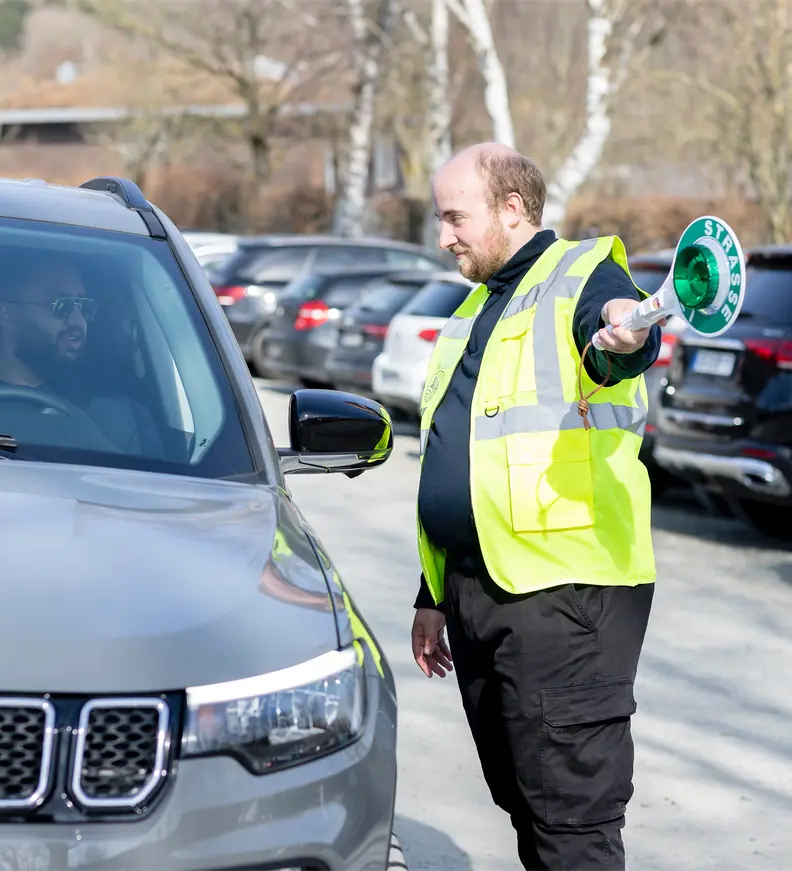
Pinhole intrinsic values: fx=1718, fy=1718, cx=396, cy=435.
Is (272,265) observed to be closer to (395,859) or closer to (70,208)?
(70,208)

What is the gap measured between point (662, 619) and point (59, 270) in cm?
466

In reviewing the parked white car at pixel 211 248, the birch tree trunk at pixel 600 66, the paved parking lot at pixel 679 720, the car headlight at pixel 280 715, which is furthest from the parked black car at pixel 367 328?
the car headlight at pixel 280 715

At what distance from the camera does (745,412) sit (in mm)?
9445

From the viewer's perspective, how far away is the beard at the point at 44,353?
11.9 feet

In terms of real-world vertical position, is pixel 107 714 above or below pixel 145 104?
above

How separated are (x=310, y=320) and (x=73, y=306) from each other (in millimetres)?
15278

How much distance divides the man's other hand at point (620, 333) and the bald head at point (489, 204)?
473 millimetres

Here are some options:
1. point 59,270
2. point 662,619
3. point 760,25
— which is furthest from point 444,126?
point 59,270

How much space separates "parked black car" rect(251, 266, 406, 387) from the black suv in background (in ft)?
28.1

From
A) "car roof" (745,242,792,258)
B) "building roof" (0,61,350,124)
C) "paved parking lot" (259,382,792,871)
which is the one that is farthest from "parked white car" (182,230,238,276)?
"building roof" (0,61,350,124)

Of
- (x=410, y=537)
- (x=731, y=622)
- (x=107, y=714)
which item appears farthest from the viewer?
(x=410, y=537)

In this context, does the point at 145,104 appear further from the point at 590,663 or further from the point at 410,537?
the point at 590,663

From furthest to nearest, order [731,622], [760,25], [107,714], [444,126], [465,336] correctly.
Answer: [444,126] → [760,25] → [731,622] → [465,336] → [107,714]

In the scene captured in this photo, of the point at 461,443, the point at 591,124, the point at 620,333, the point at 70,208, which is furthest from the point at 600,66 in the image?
the point at 620,333
